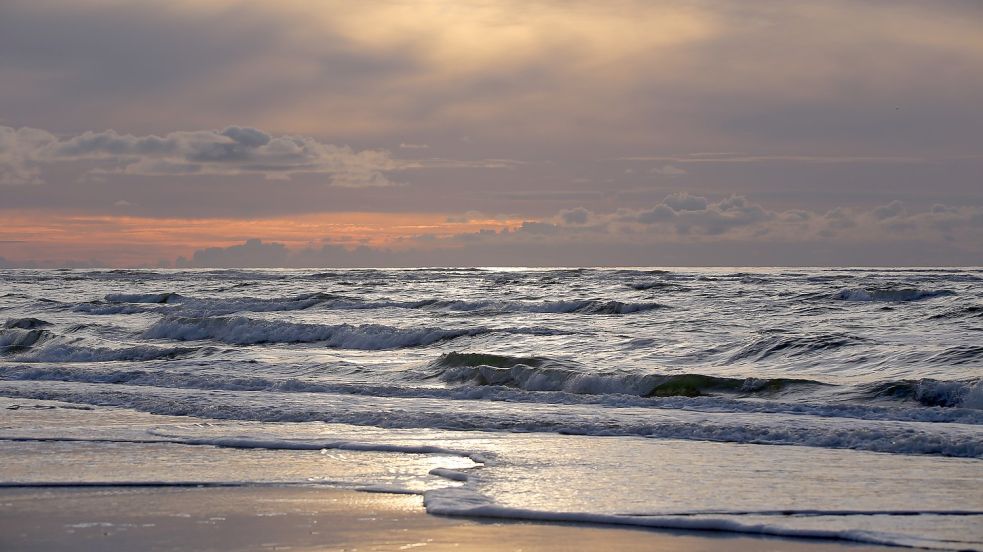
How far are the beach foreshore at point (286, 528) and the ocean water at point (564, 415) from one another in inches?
12.8

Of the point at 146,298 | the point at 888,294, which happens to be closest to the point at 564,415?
the point at 888,294

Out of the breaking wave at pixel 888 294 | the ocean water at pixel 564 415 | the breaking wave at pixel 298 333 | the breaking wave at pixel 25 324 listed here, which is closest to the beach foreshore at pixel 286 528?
the ocean water at pixel 564 415

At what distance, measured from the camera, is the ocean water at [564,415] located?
28.7 ft

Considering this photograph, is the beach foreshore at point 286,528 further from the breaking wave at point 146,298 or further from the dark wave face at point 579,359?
the breaking wave at point 146,298

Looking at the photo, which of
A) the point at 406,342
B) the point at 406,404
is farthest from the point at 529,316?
the point at 406,404

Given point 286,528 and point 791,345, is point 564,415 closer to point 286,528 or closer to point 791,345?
point 286,528

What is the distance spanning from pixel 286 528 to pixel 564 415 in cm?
717

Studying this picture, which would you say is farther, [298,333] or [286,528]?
[298,333]

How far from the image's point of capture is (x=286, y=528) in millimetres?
Answer: 7617

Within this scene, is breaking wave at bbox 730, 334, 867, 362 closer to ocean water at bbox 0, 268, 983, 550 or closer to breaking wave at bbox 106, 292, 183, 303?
ocean water at bbox 0, 268, 983, 550

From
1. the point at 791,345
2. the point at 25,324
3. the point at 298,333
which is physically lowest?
the point at 25,324

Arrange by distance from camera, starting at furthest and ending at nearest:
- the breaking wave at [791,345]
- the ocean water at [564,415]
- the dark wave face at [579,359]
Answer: the breaking wave at [791,345]
the dark wave face at [579,359]
the ocean water at [564,415]

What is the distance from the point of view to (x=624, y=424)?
43.6 ft

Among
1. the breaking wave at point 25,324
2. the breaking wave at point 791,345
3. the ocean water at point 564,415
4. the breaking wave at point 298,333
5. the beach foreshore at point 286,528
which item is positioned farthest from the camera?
the breaking wave at point 25,324
